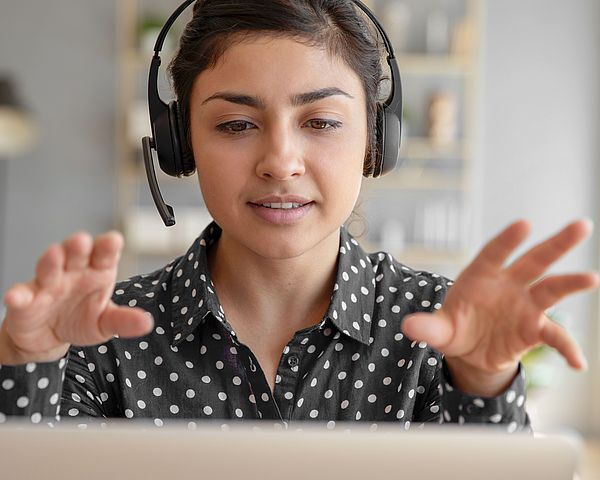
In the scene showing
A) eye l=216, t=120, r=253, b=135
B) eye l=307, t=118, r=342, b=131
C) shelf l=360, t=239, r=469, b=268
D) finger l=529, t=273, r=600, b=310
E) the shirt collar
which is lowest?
shelf l=360, t=239, r=469, b=268

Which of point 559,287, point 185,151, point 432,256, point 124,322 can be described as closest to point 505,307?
point 559,287

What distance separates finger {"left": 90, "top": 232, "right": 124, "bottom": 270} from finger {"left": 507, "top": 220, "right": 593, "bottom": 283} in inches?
14.2

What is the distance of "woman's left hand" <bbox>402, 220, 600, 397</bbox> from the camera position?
87cm

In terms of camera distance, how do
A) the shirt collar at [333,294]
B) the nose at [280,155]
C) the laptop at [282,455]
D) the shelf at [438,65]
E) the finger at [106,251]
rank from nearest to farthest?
the laptop at [282,455] → the finger at [106,251] → the nose at [280,155] → the shirt collar at [333,294] → the shelf at [438,65]

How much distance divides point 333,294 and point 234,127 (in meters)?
0.26

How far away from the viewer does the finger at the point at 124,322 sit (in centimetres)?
86

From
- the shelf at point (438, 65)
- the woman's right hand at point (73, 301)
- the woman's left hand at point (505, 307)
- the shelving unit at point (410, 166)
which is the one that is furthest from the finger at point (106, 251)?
the shelf at point (438, 65)

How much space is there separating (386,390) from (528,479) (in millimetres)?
667

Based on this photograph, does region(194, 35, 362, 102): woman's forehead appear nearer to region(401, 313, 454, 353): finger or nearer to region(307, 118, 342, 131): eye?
region(307, 118, 342, 131): eye

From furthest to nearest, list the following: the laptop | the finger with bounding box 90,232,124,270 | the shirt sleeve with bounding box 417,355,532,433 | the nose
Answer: the nose < the shirt sleeve with bounding box 417,355,532,433 < the finger with bounding box 90,232,124,270 < the laptop

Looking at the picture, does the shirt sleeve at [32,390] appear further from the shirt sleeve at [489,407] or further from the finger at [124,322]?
the shirt sleeve at [489,407]

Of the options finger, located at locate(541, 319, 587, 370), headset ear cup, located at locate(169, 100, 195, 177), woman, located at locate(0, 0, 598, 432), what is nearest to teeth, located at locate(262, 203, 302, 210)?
woman, located at locate(0, 0, 598, 432)

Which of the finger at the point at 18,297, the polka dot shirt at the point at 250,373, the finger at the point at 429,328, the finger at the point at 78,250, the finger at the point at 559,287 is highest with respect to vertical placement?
the finger at the point at 78,250

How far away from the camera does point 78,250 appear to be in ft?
2.82
